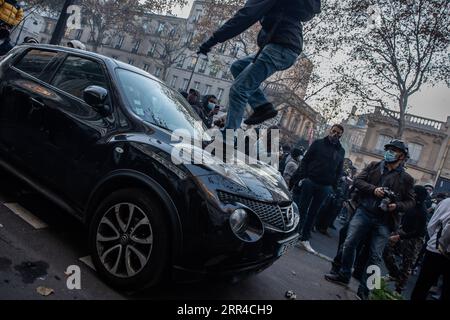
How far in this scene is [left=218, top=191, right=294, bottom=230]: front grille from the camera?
106 inches

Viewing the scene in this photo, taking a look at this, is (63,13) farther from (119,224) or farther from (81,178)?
(119,224)

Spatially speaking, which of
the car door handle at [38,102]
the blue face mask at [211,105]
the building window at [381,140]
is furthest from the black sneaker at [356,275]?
the building window at [381,140]

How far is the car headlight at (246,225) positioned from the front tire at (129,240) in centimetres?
52

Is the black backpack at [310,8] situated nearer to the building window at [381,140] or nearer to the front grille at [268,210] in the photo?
the front grille at [268,210]

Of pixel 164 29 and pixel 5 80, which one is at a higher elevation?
pixel 164 29

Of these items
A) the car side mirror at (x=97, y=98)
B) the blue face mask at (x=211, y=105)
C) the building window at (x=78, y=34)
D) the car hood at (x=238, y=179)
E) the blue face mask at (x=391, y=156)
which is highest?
the building window at (x=78, y=34)

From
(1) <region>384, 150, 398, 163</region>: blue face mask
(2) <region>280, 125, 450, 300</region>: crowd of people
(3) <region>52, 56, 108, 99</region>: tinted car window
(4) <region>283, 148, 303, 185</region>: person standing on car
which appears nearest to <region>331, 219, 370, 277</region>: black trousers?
(2) <region>280, 125, 450, 300</region>: crowd of people

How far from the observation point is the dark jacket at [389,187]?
450 cm

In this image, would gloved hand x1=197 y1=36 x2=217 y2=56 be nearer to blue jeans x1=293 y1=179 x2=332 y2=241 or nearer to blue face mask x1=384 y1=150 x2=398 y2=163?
blue face mask x1=384 y1=150 x2=398 y2=163

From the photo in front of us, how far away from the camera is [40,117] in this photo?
3.54m

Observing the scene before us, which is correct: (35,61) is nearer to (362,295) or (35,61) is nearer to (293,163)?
(362,295)
